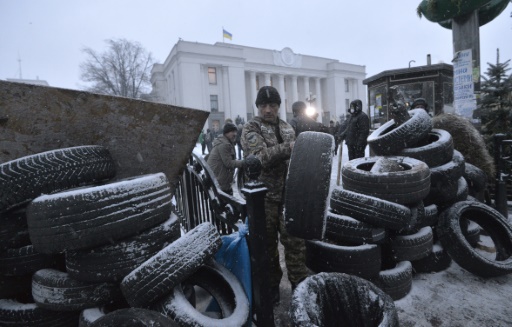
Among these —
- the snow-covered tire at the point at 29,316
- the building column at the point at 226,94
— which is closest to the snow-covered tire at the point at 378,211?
the snow-covered tire at the point at 29,316

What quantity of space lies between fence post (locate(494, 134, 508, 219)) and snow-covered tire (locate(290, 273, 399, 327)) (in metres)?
4.20

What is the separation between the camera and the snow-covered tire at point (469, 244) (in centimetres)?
274

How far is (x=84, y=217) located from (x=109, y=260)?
1.05ft

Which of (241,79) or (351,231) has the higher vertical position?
(241,79)

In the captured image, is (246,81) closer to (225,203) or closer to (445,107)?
(445,107)

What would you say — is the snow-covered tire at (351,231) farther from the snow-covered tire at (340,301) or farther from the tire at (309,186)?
the snow-covered tire at (340,301)

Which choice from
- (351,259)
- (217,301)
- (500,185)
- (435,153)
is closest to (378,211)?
(351,259)

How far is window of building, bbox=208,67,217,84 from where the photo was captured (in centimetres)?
4441

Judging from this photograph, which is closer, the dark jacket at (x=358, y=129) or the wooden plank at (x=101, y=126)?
the wooden plank at (x=101, y=126)

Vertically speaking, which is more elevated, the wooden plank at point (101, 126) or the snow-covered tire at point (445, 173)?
the wooden plank at point (101, 126)

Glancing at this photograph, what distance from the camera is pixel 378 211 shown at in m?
2.57

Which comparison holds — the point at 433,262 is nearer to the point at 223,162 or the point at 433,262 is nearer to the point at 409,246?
the point at 409,246

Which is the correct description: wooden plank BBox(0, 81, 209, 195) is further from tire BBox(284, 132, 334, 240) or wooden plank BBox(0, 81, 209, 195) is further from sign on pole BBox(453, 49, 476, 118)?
sign on pole BBox(453, 49, 476, 118)

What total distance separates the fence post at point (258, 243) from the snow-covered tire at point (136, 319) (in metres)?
0.66
